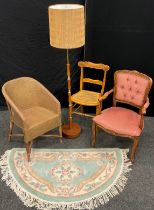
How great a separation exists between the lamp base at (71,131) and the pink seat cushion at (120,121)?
534mm

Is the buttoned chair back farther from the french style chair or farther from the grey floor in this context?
the grey floor

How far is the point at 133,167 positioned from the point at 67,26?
72.6 inches

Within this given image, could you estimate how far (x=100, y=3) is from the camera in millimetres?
3627

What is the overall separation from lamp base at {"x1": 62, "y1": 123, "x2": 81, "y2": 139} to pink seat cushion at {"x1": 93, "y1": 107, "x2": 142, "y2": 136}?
534mm

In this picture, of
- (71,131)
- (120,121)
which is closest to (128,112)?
(120,121)

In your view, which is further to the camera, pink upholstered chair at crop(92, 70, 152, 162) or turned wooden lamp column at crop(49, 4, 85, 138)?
pink upholstered chair at crop(92, 70, 152, 162)

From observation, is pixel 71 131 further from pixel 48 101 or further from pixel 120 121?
pixel 120 121

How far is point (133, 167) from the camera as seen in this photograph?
10.6 feet

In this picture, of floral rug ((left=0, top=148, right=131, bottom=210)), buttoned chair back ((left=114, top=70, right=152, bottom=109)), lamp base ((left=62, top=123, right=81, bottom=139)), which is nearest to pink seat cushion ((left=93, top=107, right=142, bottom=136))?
buttoned chair back ((left=114, top=70, right=152, bottom=109))

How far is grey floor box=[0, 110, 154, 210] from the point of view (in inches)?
109

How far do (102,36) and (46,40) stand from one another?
0.85 m

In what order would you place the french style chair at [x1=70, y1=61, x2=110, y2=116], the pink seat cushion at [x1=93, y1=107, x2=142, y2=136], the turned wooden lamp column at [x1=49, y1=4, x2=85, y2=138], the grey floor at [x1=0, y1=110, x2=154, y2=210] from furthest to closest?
the french style chair at [x1=70, y1=61, x2=110, y2=116], the pink seat cushion at [x1=93, y1=107, x2=142, y2=136], the turned wooden lamp column at [x1=49, y1=4, x2=85, y2=138], the grey floor at [x1=0, y1=110, x2=154, y2=210]

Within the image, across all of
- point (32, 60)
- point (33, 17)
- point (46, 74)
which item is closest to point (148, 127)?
point (46, 74)

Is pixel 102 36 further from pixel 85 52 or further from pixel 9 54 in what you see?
pixel 9 54
